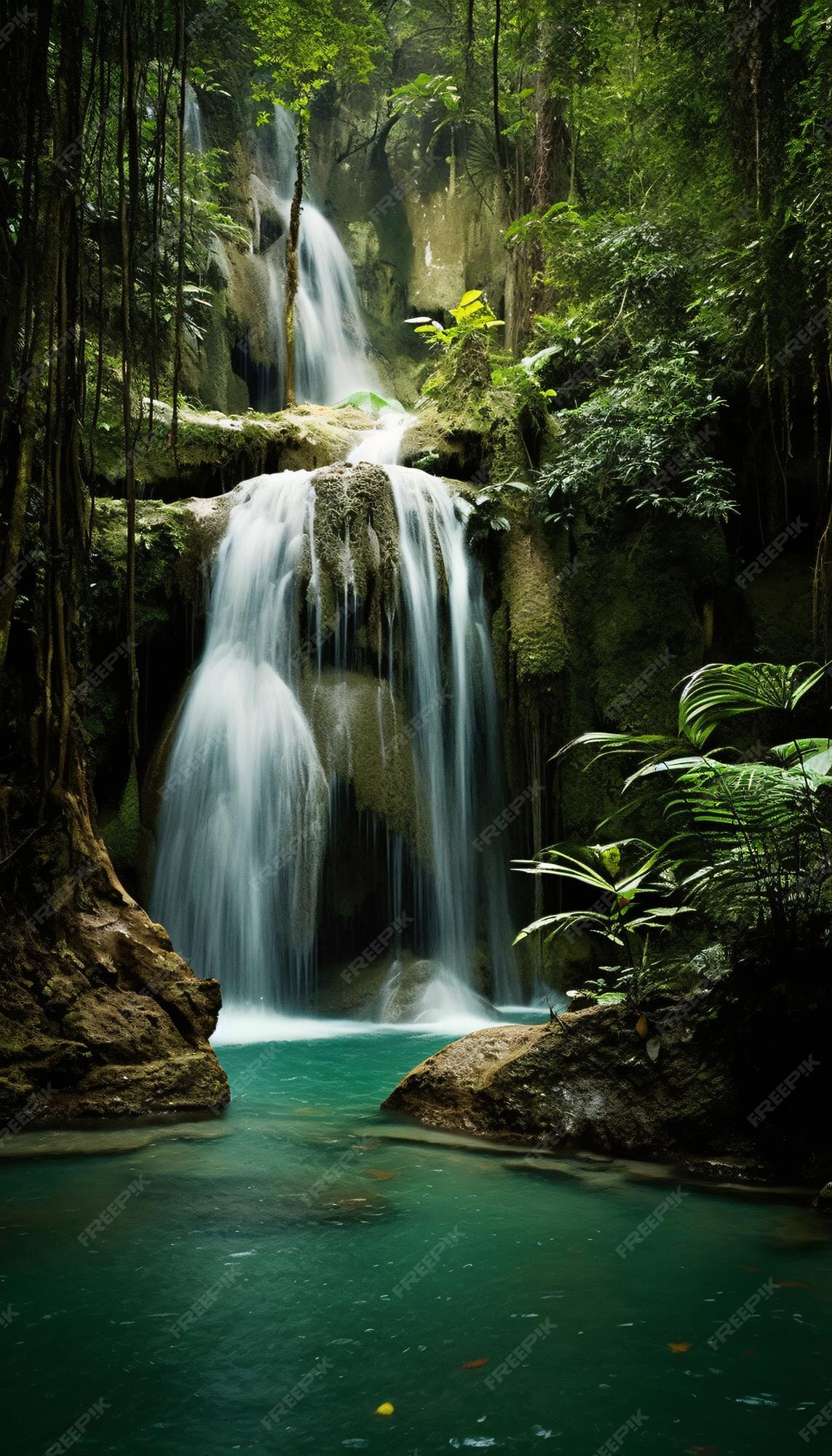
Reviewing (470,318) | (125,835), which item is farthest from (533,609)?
(125,835)

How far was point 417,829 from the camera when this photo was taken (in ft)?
31.3

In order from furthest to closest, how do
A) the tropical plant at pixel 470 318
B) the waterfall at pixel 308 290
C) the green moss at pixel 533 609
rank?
the waterfall at pixel 308 290 < the tropical plant at pixel 470 318 < the green moss at pixel 533 609

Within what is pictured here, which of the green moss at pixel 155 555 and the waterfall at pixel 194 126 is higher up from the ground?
the waterfall at pixel 194 126

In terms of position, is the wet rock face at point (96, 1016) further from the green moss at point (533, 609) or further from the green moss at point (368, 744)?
the green moss at point (533, 609)

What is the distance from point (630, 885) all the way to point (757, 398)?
297 inches

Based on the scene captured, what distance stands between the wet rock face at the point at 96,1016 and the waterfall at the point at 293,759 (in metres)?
3.26

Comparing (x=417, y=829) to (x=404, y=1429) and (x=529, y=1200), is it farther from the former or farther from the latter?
(x=404, y=1429)

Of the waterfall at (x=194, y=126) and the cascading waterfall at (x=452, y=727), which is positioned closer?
the cascading waterfall at (x=452, y=727)

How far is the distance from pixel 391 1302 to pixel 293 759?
653 centimetres

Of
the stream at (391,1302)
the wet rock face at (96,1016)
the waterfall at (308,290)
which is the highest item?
the waterfall at (308,290)

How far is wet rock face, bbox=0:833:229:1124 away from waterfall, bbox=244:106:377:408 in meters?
15.1

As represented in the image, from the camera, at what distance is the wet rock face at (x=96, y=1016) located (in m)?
4.68

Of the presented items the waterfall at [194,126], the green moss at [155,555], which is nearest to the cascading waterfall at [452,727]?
the green moss at [155,555]

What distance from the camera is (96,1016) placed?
4965 millimetres
